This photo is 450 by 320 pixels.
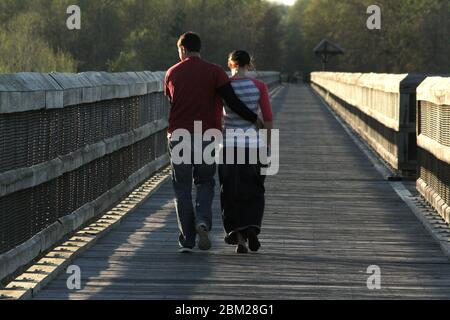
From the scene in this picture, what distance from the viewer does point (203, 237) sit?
1162 cm

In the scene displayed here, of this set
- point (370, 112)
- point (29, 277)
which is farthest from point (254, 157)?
point (370, 112)

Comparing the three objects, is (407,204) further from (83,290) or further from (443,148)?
(83,290)

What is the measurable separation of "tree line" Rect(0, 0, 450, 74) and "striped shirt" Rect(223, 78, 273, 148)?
102314 millimetres

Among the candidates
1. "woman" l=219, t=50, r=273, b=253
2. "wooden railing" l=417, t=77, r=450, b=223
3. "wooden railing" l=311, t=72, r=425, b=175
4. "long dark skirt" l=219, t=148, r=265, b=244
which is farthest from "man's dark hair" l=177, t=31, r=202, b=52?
"wooden railing" l=311, t=72, r=425, b=175

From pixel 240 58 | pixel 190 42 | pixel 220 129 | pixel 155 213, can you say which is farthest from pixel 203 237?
pixel 155 213

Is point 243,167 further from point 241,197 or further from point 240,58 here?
point 240,58

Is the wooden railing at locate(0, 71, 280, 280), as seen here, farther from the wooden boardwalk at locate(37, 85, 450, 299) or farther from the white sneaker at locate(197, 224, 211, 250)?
the white sneaker at locate(197, 224, 211, 250)

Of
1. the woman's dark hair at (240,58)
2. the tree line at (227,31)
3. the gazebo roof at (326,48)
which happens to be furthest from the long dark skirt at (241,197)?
the gazebo roof at (326,48)

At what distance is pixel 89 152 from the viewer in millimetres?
13164

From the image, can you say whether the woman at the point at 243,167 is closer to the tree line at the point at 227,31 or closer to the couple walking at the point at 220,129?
the couple walking at the point at 220,129

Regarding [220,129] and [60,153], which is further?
[60,153]

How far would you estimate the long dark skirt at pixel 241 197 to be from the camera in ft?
37.9

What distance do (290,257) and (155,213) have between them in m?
3.58
